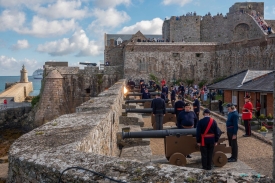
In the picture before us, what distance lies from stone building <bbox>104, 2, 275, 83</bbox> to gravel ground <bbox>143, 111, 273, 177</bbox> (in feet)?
62.2

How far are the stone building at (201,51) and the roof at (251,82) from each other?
8959 mm

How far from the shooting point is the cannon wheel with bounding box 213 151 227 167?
6758 millimetres

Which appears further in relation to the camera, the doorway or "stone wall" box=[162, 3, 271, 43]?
"stone wall" box=[162, 3, 271, 43]

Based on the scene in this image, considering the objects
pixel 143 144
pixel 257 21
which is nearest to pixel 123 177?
pixel 143 144

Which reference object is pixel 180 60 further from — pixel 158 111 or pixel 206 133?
pixel 206 133

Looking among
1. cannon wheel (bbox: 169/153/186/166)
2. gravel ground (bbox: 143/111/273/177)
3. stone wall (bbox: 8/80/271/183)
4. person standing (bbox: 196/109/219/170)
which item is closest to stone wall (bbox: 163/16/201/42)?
gravel ground (bbox: 143/111/273/177)

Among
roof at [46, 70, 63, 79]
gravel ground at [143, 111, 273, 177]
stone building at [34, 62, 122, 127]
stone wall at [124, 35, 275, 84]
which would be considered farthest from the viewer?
stone wall at [124, 35, 275, 84]

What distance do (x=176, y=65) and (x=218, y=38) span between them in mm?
9208

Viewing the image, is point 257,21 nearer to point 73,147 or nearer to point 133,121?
point 133,121

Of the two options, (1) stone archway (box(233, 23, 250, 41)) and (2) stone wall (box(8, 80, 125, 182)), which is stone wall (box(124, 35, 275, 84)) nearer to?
(1) stone archway (box(233, 23, 250, 41))

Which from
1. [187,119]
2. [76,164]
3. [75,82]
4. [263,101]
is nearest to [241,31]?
[75,82]

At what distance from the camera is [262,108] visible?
1587 centimetres

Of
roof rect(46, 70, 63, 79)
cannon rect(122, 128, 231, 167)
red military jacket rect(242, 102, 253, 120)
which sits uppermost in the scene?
roof rect(46, 70, 63, 79)

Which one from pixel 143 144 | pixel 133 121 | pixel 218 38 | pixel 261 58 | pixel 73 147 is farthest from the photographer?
pixel 218 38
